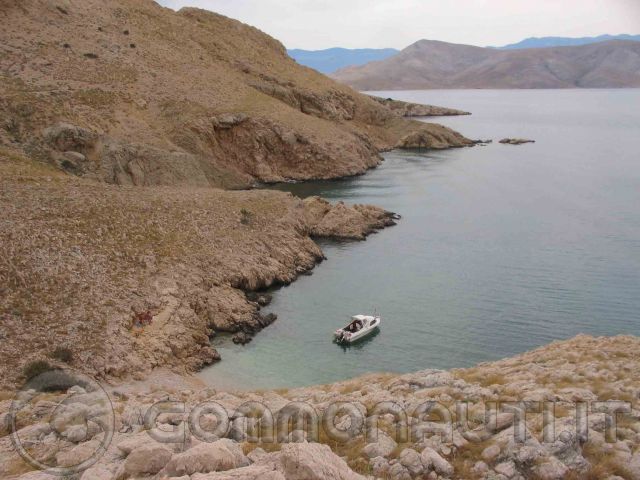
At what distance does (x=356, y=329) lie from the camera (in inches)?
1506

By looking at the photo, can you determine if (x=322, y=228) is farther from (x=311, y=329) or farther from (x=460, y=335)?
(x=460, y=335)

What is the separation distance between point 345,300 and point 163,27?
82.9m

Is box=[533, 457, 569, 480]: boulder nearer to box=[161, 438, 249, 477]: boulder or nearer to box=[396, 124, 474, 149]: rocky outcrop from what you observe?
box=[161, 438, 249, 477]: boulder

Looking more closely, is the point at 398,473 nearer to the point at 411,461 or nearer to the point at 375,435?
the point at 411,461

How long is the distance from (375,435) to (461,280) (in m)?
36.4

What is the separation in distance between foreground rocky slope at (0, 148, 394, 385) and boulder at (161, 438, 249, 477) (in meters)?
20.2

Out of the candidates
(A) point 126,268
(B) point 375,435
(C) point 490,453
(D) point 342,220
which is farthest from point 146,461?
(D) point 342,220

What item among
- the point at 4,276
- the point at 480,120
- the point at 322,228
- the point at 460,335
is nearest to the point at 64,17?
the point at 322,228

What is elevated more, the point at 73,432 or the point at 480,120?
the point at 480,120

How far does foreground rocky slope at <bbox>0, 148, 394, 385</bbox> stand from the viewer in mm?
30656

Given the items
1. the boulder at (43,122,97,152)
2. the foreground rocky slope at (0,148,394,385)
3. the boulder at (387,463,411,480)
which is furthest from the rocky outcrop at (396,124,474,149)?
the boulder at (387,463,411,480)

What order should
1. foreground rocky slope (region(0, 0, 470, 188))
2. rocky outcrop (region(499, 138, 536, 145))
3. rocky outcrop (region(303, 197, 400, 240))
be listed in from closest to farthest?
rocky outcrop (region(303, 197, 400, 240))
foreground rocky slope (region(0, 0, 470, 188))
rocky outcrop (region(499, 138, 536, 145))

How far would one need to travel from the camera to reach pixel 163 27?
344ft

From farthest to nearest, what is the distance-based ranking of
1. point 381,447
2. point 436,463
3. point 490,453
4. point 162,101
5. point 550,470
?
1. point 162,101
2. point 381,447
3. point 490,453
4. point 436,463
5. point 550,470
